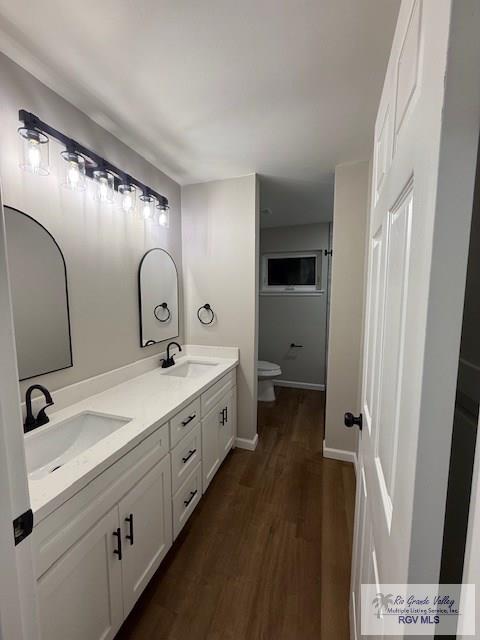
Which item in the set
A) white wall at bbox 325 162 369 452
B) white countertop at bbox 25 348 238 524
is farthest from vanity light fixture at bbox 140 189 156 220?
white wall at bbox 325 162 369 452

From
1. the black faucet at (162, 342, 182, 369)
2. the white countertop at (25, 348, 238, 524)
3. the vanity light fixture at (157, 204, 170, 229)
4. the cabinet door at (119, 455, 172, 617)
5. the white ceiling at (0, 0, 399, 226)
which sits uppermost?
the white ceiling at (0, 0, 399, 226)

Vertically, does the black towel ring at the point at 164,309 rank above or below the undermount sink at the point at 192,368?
above

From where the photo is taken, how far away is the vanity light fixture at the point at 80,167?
1.18 m

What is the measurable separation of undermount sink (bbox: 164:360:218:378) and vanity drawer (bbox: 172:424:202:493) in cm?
63

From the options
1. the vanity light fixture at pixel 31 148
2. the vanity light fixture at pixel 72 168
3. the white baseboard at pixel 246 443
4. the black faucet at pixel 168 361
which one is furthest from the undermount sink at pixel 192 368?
the vanity light fixture at pixel 31 148

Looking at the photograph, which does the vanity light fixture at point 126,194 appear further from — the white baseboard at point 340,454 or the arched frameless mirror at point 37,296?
the white baseboard at point 340,454

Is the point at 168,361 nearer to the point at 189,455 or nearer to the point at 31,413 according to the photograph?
the point at 189,455

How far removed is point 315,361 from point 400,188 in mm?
3612

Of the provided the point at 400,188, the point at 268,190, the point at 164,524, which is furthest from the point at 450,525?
the point at 268,190

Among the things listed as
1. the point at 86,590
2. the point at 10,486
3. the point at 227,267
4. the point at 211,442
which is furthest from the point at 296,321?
the point at 10,486

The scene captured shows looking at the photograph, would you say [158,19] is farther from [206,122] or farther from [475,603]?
[475,603]

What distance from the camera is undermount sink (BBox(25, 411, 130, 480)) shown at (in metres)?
1.15

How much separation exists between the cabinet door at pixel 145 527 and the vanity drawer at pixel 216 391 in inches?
18.2

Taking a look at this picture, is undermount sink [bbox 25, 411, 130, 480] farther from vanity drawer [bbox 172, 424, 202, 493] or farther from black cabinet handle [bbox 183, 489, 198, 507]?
black cabinet handle [bbox 183, 489, 198, 507]
